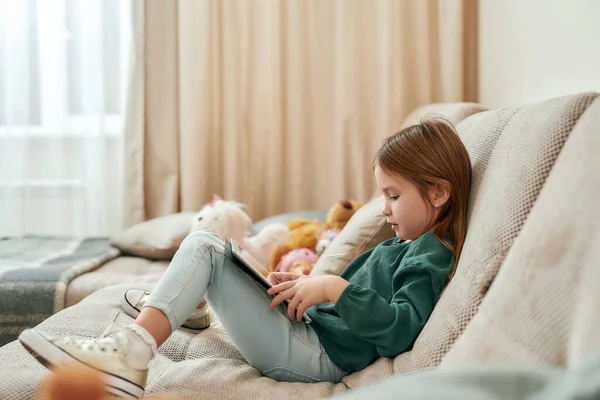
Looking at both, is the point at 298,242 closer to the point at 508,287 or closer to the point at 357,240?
the point at 357,240

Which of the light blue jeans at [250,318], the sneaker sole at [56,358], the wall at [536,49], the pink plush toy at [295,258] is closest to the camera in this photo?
the sneaker sole at [56,358]

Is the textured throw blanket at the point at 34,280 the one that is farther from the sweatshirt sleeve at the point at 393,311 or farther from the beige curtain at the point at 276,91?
the sweatshirt sleeve at the point at 393,311

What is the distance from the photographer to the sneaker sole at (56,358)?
3.85ft

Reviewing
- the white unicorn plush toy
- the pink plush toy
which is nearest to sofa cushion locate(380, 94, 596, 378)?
the pink plush toy

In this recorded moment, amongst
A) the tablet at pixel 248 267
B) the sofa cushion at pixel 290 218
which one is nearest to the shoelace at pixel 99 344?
the tablet at pixel 248 267

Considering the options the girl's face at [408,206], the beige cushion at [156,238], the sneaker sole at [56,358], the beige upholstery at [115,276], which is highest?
the girl's face at [408,206]

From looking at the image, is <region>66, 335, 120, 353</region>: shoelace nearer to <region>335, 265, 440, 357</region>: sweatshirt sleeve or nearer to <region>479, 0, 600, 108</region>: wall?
<region>335, 265, 440, 357</region>: sweatshirt sleeve

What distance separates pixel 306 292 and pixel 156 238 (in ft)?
5.11

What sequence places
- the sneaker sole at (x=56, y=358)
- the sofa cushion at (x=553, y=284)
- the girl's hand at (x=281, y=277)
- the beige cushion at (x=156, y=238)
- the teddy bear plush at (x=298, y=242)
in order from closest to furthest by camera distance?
the sofa cushion at (x=553, y=284) → the sneaker sole at (x=56, y=358) → the girl's hand at (x=281, y=277) → the teddy bear plush at (x=298, y=242) → the beige cushion at (x=156, y=238)

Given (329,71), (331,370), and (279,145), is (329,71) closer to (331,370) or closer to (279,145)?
(279,145)

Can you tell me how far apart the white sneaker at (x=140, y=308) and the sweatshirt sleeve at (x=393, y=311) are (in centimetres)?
49

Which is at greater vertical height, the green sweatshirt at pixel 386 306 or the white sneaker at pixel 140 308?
the green sweatshirt at pixel 386 306

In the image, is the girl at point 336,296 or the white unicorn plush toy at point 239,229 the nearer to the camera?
the girl at point 336,296

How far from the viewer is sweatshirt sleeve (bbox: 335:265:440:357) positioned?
128cm
